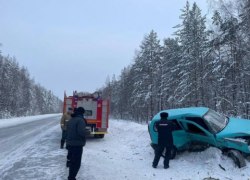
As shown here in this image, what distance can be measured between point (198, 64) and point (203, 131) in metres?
30.1

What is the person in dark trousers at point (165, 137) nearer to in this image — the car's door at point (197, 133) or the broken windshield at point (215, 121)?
the car's door at point (197, 133)

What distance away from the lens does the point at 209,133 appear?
1181 centimetres

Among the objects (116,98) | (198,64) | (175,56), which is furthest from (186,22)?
(116,98)

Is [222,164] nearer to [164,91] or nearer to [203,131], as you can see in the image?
[203,131]

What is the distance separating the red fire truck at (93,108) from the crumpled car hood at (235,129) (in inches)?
377

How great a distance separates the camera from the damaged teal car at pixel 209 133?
1100cm

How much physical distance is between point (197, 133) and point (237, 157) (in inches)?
81.7

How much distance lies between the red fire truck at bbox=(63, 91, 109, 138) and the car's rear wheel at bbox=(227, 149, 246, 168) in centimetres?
1095

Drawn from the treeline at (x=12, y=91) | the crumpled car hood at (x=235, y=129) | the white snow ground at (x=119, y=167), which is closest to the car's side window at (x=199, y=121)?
the crumpled car hood at (x=235, y=129)

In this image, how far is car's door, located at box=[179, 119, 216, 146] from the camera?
11.8 meters

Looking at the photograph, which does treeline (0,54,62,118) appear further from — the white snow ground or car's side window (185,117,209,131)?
car's side window (185,117,209,131)

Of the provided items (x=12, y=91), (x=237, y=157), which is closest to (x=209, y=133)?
(x=237, y=157)

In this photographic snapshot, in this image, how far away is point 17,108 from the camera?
93938 millimetres

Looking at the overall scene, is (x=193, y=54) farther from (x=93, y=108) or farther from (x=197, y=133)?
(x=197, y=133)
